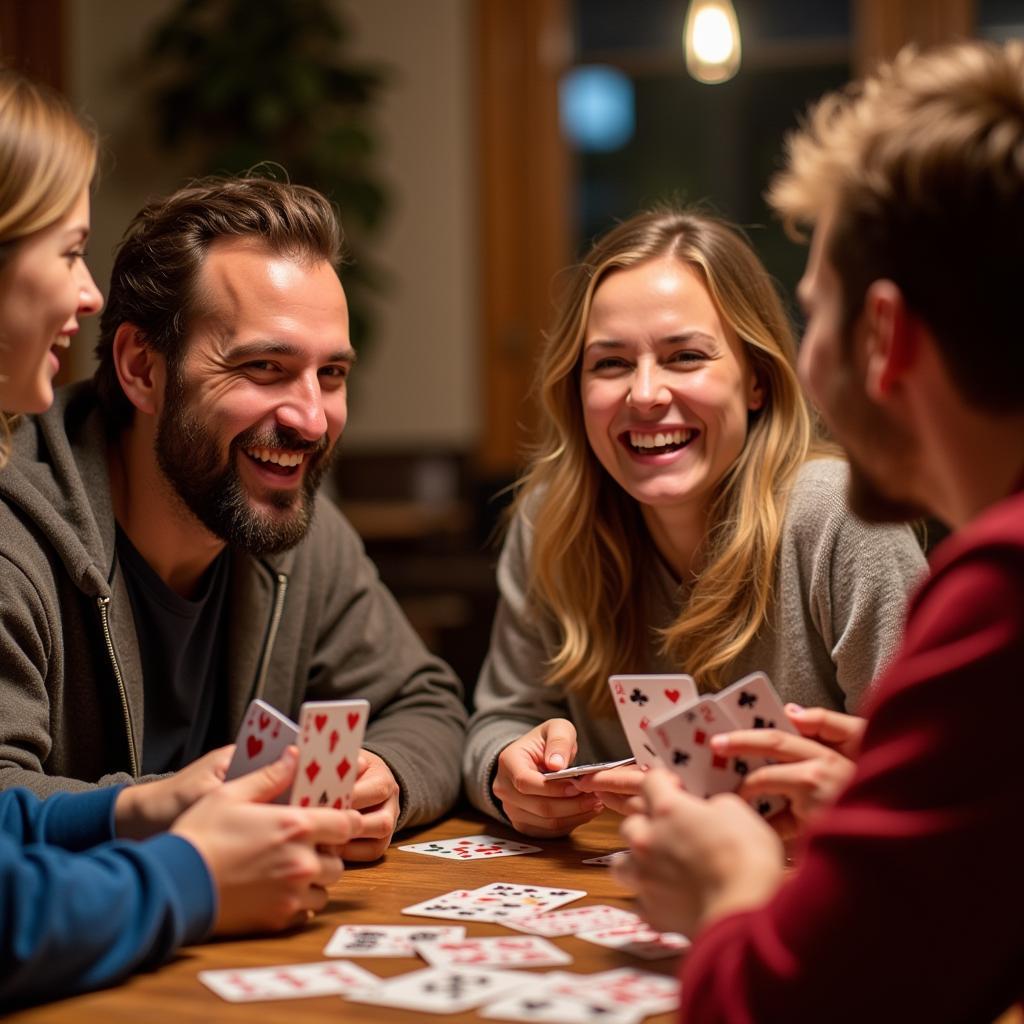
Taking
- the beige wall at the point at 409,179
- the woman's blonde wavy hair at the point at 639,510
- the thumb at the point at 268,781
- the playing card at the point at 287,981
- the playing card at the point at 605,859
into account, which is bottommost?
the playing card at the point at 605,859

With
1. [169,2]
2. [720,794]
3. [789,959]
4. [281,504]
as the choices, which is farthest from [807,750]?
[169,2]

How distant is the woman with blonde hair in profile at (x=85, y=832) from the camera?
1.30 metres

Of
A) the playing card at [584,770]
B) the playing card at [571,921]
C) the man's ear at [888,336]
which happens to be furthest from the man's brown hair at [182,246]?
the man's ear at [888,336]

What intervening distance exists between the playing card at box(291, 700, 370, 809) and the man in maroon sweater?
38 cm

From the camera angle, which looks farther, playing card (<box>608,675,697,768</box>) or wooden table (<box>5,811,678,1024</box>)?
playing card (<box>608,675,697,768</box>)

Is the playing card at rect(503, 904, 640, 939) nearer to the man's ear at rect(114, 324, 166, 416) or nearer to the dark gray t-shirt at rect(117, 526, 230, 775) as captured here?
the dark gray t-shirt at rect(117, 526, 230, 775)

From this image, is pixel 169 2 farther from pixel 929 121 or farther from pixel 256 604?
pixel 929 121

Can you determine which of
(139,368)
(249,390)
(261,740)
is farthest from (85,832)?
(139,368)

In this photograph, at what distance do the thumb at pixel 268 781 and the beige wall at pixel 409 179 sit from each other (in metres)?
5.42

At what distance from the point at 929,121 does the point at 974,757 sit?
542 mm

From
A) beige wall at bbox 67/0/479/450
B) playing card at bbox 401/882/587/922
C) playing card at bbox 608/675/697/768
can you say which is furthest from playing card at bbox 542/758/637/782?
beige wall at bbox 67/0/479/450

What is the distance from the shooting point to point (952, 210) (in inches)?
44.4

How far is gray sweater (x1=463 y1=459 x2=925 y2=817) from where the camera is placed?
200 cm

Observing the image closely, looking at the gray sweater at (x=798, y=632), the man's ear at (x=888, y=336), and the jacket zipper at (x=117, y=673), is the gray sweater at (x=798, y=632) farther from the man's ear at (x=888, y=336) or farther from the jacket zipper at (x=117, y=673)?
the man's ear at (x=888, y=336)
